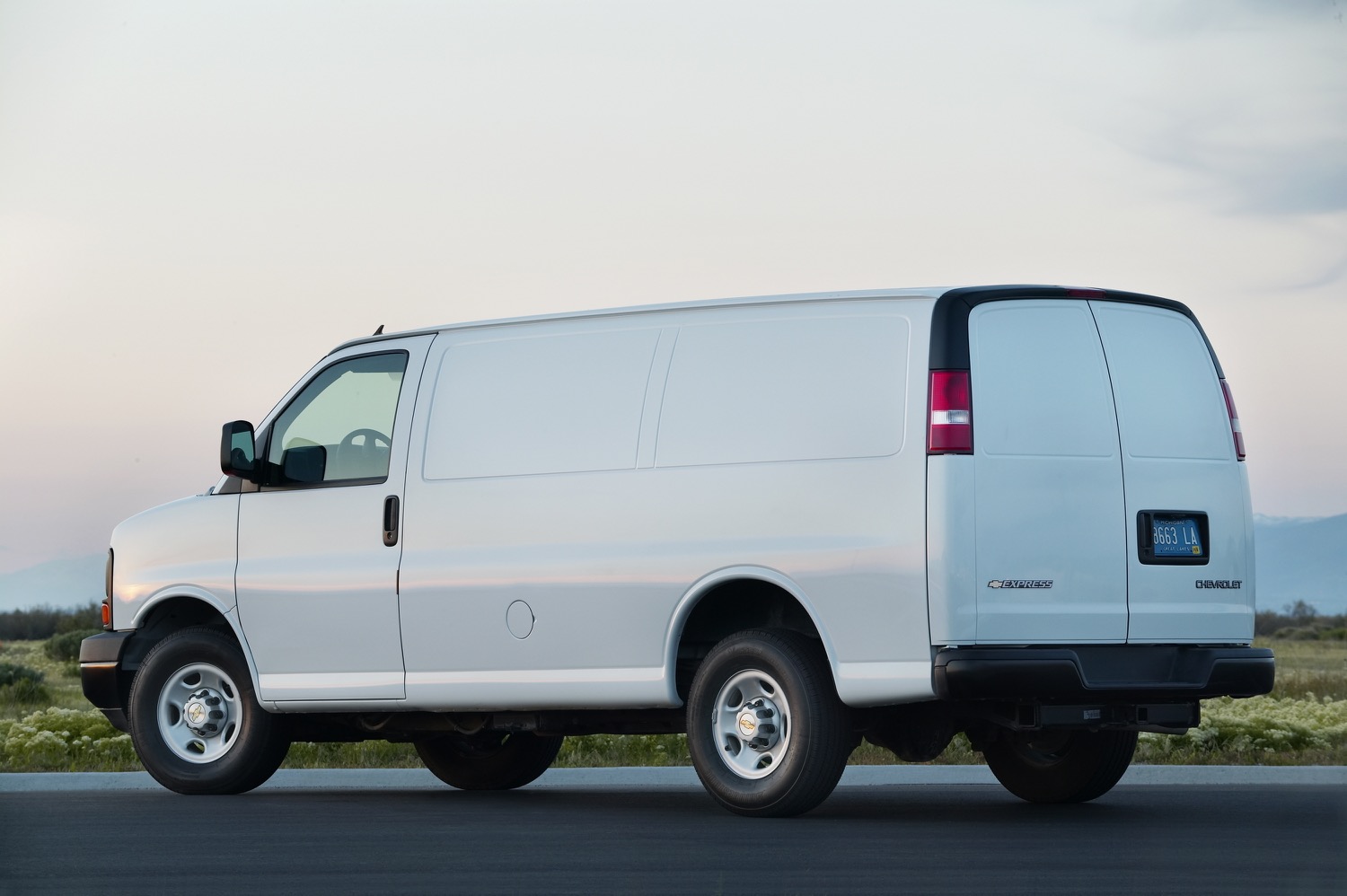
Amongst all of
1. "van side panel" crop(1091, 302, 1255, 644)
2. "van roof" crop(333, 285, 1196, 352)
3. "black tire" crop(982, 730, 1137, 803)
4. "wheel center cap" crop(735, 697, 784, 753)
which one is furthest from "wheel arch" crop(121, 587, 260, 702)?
"van side panel" crop(1091, 302, 1255, 644)

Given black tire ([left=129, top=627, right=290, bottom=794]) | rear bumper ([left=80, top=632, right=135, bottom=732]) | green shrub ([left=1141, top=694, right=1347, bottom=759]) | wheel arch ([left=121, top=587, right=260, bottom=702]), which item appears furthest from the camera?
green shrub ([left=1141, top=694, right=1347, bottom=759])

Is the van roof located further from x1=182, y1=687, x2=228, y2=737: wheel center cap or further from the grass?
the grass

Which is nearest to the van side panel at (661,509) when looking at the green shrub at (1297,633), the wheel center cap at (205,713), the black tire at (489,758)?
the wheel center cap at (205,713)

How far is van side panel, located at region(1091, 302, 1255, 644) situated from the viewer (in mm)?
9352

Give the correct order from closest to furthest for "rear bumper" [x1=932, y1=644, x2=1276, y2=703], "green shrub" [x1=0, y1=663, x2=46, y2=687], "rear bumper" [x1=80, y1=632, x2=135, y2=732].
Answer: "rear bumper" [x1=932, y1=644, x2=1276, y2=703] → "rear bumper" [x1=80, y1=632, x2=135, y2=732] → "green shrub" [x1=0, y1=663, x2=46, y2=687]

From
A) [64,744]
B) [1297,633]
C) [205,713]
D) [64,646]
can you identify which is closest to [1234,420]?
[205,713]

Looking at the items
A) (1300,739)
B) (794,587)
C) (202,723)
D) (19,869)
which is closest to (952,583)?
(794,587)

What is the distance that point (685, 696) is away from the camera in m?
10.2

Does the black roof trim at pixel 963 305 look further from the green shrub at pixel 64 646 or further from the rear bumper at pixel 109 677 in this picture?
the green shrub at pixel 64 646

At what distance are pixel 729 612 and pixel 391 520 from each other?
1985 mm

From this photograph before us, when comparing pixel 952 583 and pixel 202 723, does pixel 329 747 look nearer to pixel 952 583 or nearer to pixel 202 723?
pixel 202 723

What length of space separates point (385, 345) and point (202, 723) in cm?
237

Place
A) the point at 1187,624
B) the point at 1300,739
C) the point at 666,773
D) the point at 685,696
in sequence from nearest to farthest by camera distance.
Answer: the point at 1187,624 < the point at 685,696 < the point at 666,773 < the point at 1300,739

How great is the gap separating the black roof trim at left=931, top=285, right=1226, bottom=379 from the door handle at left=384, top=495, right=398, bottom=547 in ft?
10.6
